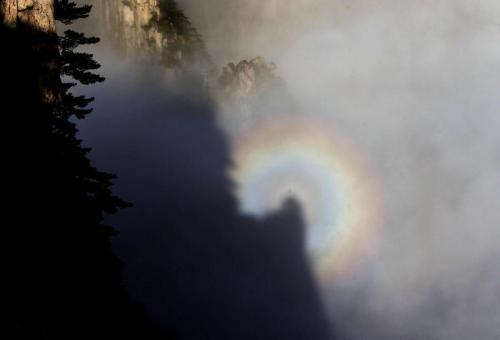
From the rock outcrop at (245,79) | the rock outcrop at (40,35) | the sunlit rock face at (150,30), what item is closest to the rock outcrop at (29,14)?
the rock outcrop at (40,35)

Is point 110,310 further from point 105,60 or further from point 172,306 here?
point 105,60

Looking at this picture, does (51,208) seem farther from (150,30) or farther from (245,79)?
Result: (245,79)

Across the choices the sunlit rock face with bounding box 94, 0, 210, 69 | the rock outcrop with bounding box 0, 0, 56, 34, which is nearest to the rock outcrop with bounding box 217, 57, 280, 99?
the sunlit rock face with bounding box 94, 0, 210, 69

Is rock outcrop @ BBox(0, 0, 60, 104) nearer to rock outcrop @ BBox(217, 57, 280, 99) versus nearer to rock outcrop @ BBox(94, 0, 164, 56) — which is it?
rock outcrop @ BBox(94, 0, 164, 56)

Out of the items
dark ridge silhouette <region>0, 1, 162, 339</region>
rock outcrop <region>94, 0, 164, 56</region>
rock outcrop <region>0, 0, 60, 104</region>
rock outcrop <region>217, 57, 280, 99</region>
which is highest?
rock outcrop <region>217, 57, 280, 99</region>

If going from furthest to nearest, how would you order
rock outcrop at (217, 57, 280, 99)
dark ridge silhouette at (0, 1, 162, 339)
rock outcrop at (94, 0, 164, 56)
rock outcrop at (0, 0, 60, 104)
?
rock outcrop at (217, 57, 280, 99) → rock outcrop at (94, 0, 164, 56) → rock outcrop at (0, 0, 60, 104) → dark ridge silhouette at (0, 1, 162, 339)

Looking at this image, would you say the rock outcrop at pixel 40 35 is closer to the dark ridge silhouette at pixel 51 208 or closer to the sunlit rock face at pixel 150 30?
the dark ridge silhouette at pixel 51 208

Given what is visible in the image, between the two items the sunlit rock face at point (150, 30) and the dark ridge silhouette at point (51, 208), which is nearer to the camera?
the dark ridge silhouette at point (51, 208)

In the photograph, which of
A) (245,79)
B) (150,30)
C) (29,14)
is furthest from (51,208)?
(245,79)

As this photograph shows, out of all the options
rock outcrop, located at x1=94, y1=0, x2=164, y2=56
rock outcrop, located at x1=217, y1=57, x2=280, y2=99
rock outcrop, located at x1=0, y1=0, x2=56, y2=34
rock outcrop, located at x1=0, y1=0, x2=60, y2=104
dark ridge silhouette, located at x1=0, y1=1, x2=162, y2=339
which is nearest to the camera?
dark ridge silhouette, located at x1=0, y1=1, x2=162, y2=339

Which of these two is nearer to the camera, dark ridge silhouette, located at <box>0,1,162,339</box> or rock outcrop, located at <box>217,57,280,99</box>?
dark ridge silhouette, located at <box>0,1,162,339</box>
